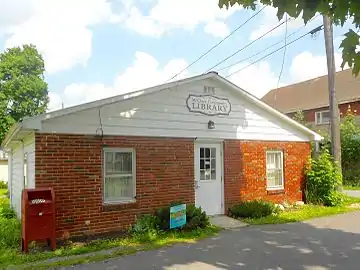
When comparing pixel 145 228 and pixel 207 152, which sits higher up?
pixel 207 152

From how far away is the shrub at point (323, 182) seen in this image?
12.7m

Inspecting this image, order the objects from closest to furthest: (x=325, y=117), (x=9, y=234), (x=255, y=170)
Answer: (x=9, y=234), (x=255, y=170), (x=325, y=117)

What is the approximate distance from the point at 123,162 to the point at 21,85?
108ft

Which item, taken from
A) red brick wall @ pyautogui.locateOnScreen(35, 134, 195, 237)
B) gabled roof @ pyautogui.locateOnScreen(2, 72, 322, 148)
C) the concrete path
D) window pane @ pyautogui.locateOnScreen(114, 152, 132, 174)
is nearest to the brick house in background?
gabled roof @ pyautogui.locateOnScreen(2, 72, 322, 148)

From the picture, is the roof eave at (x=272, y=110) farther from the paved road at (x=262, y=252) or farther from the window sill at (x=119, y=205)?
the window sill at (x=119, y=205)

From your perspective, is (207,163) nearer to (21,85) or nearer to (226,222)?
(226,222)

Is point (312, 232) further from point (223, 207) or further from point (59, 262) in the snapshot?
point (59, 262)

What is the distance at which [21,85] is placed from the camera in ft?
124

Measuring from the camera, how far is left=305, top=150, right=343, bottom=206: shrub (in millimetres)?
12672

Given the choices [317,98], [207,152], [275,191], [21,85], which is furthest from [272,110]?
[21,85]

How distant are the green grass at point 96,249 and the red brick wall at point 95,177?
2.60 ft

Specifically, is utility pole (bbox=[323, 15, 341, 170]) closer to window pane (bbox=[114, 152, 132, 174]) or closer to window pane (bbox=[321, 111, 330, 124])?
window pane (bbox=[114, 152, 132, 174])

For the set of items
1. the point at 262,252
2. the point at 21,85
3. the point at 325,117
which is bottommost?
the point at 262,252

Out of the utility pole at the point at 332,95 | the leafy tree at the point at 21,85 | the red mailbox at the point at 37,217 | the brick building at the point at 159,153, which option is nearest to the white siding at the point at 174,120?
the brick building at the point at 159,153
